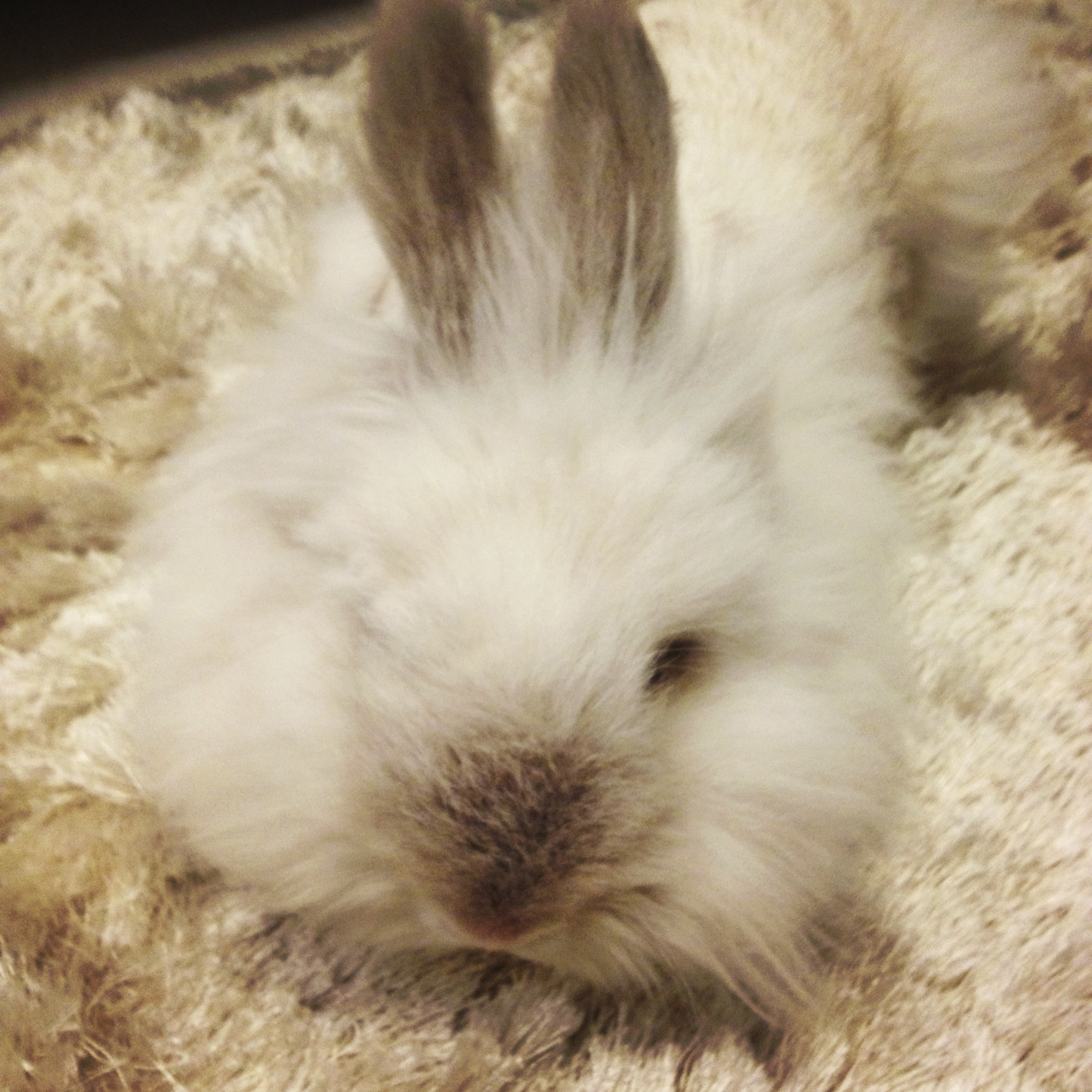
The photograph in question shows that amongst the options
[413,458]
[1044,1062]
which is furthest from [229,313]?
[1044,1062]

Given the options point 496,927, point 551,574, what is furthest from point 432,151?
point 496,927

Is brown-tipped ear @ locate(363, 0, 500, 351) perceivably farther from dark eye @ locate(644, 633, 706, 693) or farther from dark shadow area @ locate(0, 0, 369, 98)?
dark shadow area @ locate(0, 0, 369, 98)

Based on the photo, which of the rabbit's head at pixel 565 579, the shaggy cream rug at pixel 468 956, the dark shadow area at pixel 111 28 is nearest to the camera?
the rabbit's head at pixel 565 579

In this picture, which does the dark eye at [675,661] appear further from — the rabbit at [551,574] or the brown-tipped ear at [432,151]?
the brown-tipped ear at [432,151]

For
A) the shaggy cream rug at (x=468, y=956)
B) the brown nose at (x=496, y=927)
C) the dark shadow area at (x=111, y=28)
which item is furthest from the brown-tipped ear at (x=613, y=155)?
the dark shadow area at (x=111, y=28)

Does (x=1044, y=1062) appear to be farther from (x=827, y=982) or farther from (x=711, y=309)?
(x=711, y=309)

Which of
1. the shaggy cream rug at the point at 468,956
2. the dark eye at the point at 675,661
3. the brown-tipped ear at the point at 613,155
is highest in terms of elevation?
the brown-tipped ear at the point at 613,155

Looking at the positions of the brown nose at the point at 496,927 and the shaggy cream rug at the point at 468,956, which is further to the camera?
the shaggy cream rug at the point at 468,956

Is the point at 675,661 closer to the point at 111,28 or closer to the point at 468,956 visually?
the point at 468,956
